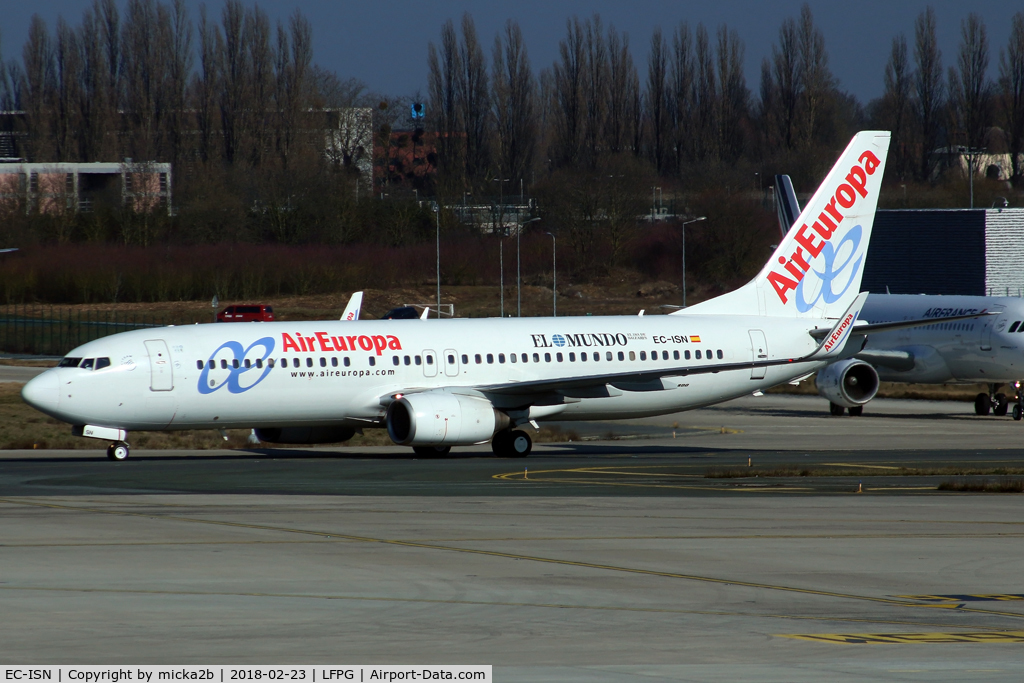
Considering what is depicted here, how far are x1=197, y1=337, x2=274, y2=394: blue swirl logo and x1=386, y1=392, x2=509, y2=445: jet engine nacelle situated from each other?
3.35 meters

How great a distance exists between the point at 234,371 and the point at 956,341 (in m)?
28.4

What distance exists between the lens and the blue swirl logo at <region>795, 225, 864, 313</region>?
38406 millimetres

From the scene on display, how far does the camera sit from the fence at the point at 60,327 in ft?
249

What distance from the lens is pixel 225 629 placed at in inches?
492

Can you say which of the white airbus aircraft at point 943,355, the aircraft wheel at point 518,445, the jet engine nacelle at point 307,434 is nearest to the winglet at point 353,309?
the jet engine nacelle at point 307,434

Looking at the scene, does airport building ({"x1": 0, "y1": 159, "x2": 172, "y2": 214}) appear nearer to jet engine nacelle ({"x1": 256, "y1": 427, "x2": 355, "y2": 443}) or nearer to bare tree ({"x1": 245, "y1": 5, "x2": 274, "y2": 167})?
bare tree ({"x1": 245, "y1": 5, "x2": 274, "y2": 167})

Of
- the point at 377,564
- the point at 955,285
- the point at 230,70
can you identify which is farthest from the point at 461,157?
the point at 377,564

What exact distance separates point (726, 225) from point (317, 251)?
35.6m

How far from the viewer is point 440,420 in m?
31.8

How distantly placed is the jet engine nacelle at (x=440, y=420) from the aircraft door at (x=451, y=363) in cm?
108

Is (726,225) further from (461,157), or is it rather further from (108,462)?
(108,462)

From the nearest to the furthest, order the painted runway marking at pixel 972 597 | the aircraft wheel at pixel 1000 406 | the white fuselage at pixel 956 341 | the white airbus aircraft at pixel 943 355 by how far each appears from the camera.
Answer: the painted runway marking at pixel 972 597, the white fuselage at pixel 956 341, the white airbus aircraft at pixel 943 355, the aircraft wheel at pixel 1000 406

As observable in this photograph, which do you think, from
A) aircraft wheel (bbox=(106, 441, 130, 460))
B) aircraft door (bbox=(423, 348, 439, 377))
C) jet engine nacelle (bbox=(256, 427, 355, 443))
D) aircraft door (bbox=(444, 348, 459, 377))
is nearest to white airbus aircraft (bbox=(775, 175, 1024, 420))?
aircraft door (bbox=(444, 348, 459, 377))

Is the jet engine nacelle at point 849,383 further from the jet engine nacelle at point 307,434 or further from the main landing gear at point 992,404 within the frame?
the jet engine nacelle at point 307,434
